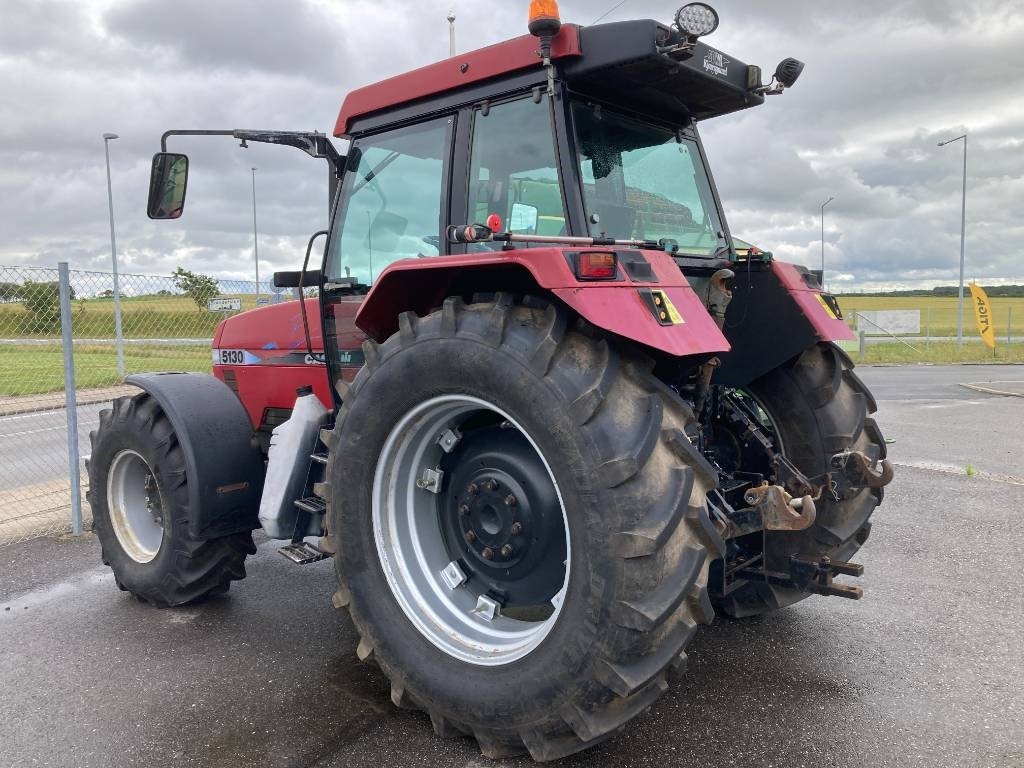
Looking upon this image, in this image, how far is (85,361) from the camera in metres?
9.53

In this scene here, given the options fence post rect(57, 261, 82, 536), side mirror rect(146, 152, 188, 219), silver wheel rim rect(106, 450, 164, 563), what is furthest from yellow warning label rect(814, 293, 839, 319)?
fence post rect(57, 261, 82, 536)

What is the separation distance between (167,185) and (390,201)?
3.75 feet

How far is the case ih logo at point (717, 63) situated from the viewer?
3092mm

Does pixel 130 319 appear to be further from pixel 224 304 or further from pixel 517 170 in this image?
pixel 517 170

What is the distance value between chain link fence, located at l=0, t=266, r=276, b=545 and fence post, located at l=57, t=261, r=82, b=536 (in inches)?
0.8

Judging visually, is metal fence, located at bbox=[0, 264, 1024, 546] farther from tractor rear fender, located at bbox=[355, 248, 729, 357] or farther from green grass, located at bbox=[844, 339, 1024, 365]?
green grass, located at bbox=[844, 339, 1024, 365]

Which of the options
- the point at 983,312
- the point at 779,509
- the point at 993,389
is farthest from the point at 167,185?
the point at 983,312

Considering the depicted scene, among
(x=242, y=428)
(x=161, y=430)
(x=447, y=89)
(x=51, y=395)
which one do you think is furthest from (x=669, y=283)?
(x=51, y=395)

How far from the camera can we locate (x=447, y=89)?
10.6 feet

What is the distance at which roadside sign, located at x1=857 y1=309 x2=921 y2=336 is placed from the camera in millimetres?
29891

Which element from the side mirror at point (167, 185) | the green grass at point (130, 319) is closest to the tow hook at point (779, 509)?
the side mirror at point (167, 185)

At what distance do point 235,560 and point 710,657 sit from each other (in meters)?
2.46

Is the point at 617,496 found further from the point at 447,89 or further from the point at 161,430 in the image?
the point at 161,430

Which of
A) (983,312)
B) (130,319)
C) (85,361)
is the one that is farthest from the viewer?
(983,312)
